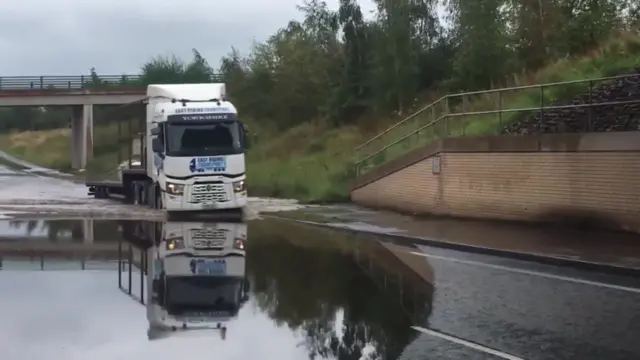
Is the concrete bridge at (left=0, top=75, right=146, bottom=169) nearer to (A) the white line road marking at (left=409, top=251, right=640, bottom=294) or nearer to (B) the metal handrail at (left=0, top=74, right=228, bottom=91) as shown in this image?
(B) the metal handrail at (left=0, top=74, right=228, bottom=91)

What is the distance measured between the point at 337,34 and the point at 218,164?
93.9 ft

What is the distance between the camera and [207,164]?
79.2ft

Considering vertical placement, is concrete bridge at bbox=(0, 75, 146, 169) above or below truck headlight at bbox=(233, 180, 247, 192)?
above

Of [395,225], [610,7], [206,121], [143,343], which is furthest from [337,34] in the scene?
[143,343]

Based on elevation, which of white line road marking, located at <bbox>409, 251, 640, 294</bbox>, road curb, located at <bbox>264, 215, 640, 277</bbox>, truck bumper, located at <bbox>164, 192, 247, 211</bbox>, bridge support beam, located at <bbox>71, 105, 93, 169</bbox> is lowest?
white line road marking, located at <bbox>409, 251, 640, 294</bbox>

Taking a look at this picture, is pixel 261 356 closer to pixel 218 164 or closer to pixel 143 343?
pixel 143 343

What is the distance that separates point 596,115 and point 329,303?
10.4 m

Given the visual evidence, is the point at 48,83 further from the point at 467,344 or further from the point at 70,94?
the point at 467,344

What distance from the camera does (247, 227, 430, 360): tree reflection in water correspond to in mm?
9148

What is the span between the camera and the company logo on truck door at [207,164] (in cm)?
2406

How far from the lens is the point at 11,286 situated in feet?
42.9

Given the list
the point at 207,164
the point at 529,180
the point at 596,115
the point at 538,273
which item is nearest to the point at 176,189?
the point at 207,164

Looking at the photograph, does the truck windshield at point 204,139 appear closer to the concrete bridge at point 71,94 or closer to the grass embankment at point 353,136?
the grass embankment at point 353,136

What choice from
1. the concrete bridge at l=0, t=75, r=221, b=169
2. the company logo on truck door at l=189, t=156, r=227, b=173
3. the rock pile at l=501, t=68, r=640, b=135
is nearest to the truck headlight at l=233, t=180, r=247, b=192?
the company logo on truck door at l=189, t=156, r=227, b=173
